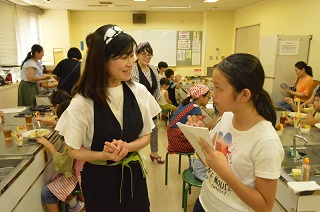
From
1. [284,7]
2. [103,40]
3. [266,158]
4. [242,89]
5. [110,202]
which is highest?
[284,7]

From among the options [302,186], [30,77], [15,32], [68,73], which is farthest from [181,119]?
[15,32]

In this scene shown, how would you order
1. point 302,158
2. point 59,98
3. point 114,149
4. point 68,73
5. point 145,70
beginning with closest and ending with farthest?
point 114,149 < point 302,158 < point 59,98 < point 145,70 < point 68,73

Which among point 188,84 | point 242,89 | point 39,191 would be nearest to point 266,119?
point 242,89

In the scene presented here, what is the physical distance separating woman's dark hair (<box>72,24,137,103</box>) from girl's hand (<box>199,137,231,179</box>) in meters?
0.45

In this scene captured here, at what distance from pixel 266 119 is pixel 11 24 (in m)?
5.91

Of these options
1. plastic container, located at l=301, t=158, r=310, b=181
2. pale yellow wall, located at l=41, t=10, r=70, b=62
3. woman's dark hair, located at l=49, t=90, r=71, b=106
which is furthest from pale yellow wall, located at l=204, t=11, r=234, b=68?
plastic container, located at l=301, t=158, r=310, b=181

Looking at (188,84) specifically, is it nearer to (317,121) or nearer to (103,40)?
(317,121)

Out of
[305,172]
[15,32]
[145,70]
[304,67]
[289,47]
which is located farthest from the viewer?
[15,32]

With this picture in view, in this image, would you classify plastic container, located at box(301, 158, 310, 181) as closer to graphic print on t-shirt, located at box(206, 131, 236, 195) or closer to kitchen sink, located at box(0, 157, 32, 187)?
graphic print on t-shirt, located at box(206, 131, 236, 195)

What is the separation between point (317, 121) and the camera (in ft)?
7.51

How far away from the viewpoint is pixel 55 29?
676 cm

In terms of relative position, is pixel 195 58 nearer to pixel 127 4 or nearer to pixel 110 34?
pixel 127 4

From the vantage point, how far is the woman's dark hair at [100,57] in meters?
1.00

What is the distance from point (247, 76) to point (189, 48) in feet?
22.5
